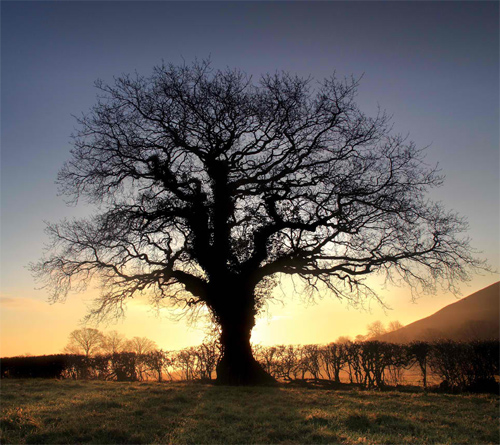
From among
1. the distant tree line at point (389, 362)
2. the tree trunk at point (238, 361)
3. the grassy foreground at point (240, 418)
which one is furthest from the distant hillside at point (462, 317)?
the grassy foreground at point (240, 418)

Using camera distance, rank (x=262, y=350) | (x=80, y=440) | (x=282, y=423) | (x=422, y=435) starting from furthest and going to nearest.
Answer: (x=262, y=350)
(x=282, y=423)
(x=422, y=435)
(x=80, y=440)

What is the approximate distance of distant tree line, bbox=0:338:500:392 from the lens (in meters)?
13.1

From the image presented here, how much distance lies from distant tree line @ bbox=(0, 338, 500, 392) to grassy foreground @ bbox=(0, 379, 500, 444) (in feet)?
9.80

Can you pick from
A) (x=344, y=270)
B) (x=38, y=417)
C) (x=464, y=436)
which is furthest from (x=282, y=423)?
(x=344, y=270)

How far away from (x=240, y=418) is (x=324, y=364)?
1090cm

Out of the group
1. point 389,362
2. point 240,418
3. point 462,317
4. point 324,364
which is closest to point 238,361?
point 324,364

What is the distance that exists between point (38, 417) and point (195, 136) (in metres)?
11.5

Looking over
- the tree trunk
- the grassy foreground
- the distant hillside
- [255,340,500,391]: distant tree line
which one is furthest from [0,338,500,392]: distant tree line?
the distant hillside

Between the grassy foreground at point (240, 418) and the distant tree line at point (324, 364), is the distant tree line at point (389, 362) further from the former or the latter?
the grassy foreground at point (240, 418)

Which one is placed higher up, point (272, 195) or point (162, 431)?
point (272, 195)

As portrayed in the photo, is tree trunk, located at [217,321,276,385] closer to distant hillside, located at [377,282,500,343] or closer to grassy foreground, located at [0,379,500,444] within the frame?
grassy foreground, located at [0,379,500,444]

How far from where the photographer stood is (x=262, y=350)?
59.1 ft

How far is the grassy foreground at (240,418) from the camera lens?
615 cm

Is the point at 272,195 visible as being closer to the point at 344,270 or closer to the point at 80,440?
the point at 344,270
